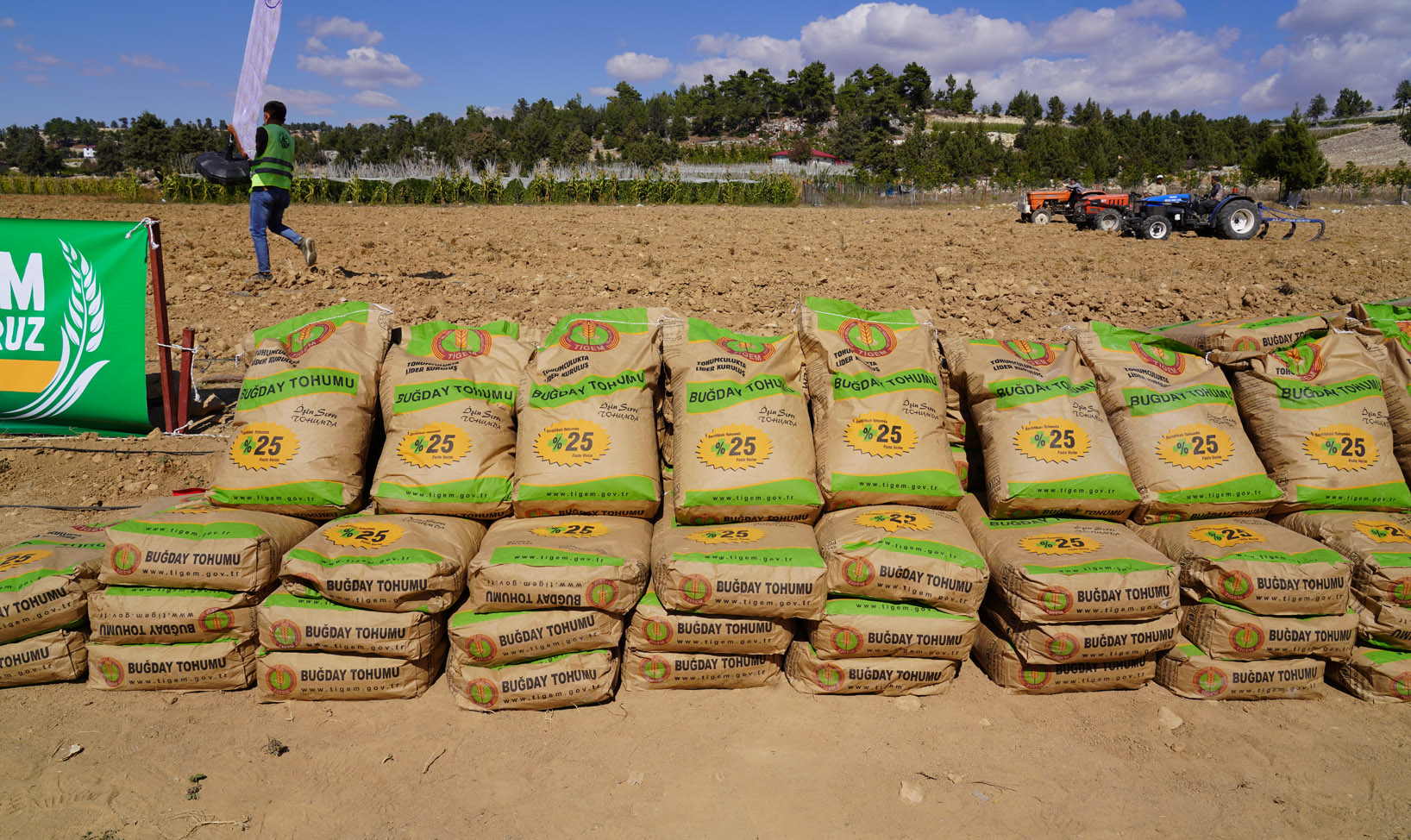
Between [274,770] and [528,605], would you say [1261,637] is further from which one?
[274,770]

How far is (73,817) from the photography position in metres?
2.00

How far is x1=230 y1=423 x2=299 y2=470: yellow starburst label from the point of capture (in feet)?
9.10

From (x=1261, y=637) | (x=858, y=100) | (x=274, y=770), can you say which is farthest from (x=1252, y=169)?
(x=858, y=100)

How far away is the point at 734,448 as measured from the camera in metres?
2.76

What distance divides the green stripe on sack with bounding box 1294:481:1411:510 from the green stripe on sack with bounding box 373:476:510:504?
9.64 ft

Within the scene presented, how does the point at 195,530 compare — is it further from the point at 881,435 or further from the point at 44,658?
the point at 881,435

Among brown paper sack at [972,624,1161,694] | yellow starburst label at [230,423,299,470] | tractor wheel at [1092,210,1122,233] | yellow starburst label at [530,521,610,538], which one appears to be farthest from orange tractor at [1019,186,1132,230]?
yellow starburst label at [230,423,299,470]

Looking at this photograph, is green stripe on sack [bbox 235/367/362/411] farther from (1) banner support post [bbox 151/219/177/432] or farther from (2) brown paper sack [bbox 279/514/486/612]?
(1) banner support post [bbox 151/219/177/432]

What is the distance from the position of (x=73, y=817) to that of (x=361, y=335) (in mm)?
1752

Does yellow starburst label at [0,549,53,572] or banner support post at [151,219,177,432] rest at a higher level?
banner support post at [151,219,177,432]

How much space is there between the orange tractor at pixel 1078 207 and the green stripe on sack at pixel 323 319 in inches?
566

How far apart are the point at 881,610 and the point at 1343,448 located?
6.24 ft

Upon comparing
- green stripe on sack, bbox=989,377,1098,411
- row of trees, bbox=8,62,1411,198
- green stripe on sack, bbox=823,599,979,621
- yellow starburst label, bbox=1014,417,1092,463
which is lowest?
green stripe on sack, bbox=823,599,979,621

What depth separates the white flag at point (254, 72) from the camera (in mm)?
5441
